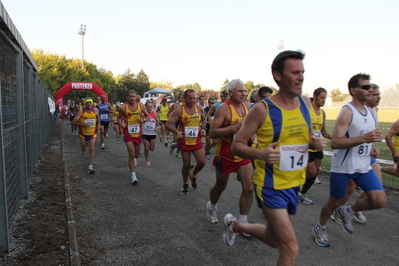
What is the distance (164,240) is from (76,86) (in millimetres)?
28171

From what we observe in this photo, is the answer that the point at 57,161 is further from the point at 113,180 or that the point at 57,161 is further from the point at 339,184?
the point at 339,184

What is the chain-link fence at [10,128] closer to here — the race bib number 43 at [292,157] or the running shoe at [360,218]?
the race bib number 43 at [292,157]

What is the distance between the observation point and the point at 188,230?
4609 millimetres

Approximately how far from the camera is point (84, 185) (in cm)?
716

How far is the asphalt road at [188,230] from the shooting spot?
148 inches

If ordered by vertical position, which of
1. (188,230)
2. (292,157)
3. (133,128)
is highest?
(292,157)

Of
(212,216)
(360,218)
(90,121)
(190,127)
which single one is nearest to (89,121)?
(90,121)

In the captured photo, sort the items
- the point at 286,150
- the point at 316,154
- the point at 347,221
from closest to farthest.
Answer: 1. the point at 286,150
2. the point at 347,221
3. the point at 316,154

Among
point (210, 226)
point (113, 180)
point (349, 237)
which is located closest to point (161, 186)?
point (113, 180)

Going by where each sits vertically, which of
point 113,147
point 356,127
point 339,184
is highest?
point 356,127

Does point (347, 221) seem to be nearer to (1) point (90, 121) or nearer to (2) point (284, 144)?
(2) point (284, 144)

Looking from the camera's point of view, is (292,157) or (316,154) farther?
(316,154)

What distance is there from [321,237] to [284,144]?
2122 mm

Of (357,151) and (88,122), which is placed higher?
(357,151)
